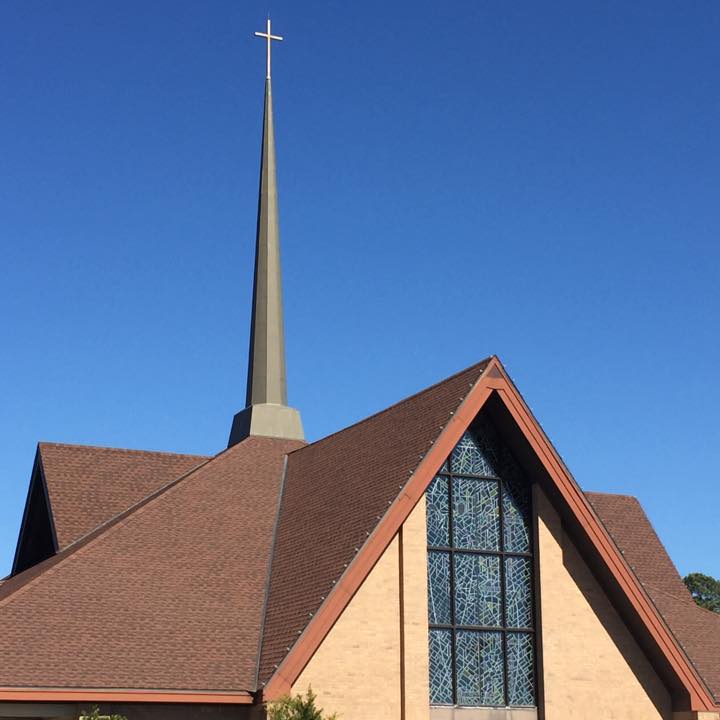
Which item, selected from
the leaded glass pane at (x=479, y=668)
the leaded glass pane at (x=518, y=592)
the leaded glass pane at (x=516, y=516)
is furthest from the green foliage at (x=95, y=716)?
the leaded glass pane at (x=516, y=516)

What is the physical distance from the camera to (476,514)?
2561cm

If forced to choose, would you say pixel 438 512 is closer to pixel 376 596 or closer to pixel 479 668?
pixel 376 596

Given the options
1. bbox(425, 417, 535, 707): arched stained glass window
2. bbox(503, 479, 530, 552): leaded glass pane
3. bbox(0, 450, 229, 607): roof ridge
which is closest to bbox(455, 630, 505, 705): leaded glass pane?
bbox(425, 417, 535, 707): arched stained glass window

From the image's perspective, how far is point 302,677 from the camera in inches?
885

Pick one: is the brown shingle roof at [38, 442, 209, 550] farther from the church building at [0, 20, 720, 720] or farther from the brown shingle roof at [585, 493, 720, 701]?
the brown shingle roof at [585, 493, 720, 701]

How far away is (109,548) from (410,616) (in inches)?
230

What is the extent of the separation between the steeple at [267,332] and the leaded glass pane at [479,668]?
9092 millimetres

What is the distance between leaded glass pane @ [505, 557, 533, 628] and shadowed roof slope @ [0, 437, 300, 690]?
15.4 ft

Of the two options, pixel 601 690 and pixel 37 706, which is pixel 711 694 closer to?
pixel 601 690

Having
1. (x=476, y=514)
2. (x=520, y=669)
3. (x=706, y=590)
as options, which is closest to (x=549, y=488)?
(x=476, y=514)

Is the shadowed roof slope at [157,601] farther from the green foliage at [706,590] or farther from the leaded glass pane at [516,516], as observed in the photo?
the green foliage at [706,590]

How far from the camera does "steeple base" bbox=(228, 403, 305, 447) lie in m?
32.4

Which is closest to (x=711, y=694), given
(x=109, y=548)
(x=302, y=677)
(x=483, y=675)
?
(x=483, y=675)

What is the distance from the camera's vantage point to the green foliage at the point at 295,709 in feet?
66.7
